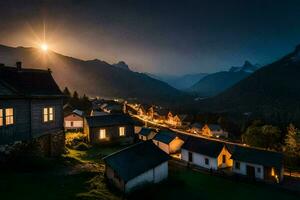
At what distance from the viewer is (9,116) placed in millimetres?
24578

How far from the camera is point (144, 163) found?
2789cm

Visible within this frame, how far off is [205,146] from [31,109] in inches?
1156

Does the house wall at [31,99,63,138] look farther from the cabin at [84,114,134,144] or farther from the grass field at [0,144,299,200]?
the cabin at [84,114,134,144]

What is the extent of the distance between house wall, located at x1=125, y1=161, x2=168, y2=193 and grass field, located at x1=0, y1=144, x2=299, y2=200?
0.73 m

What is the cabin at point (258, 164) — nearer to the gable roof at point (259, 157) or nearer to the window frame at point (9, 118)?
the gable roof at point (259, 157)

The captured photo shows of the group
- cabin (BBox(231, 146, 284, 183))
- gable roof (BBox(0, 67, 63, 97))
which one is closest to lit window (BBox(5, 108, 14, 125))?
gable roof (BBox(0, 67, 63, 97))

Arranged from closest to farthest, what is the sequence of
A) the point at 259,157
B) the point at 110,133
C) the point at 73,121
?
the point at 259,157 → the point at 110,133 → the point at 73,121

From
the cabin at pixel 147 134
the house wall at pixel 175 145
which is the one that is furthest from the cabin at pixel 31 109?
the cabin at pixel 147 134

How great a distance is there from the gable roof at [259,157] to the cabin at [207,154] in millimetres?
2151

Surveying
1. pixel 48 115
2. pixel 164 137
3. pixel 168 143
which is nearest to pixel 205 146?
pixel 168 143

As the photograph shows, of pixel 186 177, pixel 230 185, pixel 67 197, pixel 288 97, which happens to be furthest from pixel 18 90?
pixel 288 97

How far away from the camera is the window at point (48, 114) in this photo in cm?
2901

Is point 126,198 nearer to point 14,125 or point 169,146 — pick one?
point 14,125

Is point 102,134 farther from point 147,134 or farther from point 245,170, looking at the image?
point 245,170
